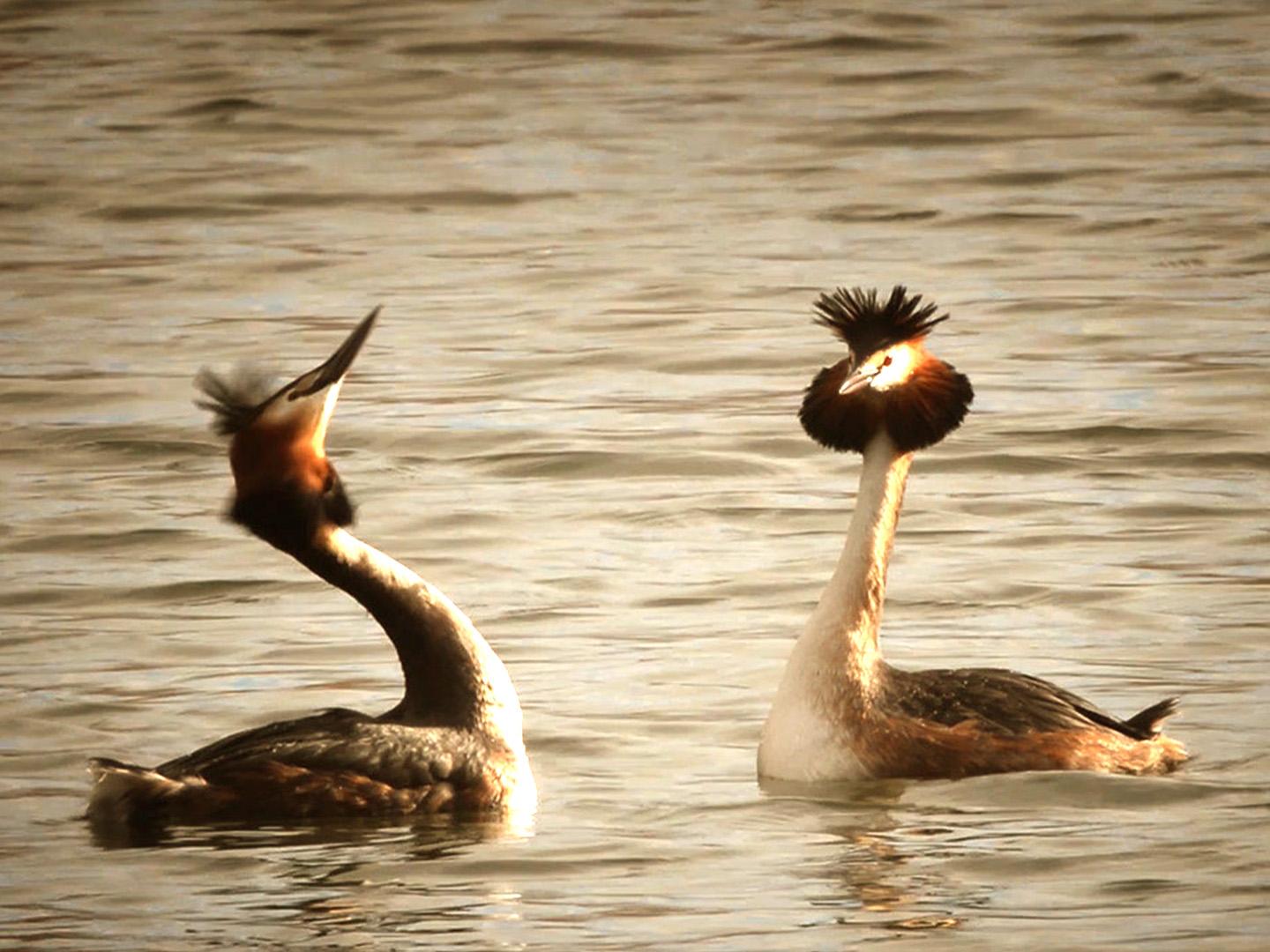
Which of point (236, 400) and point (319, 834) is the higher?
point (236, 400)

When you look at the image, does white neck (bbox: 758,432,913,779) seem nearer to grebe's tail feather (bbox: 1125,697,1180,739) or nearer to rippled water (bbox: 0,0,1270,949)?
rippled water (bbox: 0,0,1270,949)

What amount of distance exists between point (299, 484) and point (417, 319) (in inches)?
411

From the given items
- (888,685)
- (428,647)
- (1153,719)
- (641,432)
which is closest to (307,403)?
(428,647)

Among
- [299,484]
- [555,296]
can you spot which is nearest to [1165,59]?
[555,296]

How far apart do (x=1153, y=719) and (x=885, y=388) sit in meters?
1.33

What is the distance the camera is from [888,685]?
382 inches

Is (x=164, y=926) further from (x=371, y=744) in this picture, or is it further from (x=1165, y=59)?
(x=1165, y=59)

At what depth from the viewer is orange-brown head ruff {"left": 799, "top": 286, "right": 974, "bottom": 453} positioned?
974 centimetres

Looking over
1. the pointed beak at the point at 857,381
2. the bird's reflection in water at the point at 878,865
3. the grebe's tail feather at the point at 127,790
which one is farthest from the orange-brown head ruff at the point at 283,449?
the bird's reflection in water at the point at 878,865

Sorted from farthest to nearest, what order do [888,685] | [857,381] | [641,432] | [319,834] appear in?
[641,432] → [888,685] → [857,381] → [319,834]

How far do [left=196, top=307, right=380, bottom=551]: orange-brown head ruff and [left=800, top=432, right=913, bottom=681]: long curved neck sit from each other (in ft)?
5.16

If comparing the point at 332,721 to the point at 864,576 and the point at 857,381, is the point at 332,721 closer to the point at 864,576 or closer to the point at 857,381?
the point at 864,576

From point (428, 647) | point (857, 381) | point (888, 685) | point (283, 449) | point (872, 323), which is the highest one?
point (872, 323)

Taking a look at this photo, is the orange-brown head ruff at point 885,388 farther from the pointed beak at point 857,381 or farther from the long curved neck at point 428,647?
the long curved neck at point 428,647
